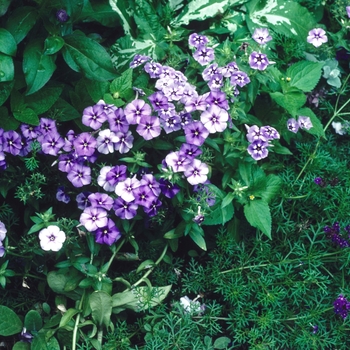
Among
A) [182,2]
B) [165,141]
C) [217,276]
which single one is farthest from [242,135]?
[182,2]

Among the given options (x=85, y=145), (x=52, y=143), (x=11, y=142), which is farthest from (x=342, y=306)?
(x=11, y=142)

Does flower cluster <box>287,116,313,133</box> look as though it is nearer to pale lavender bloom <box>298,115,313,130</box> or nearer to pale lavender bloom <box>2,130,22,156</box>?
pale lavender bloom <box>298,115,313,130</box>

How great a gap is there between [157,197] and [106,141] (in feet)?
0.85

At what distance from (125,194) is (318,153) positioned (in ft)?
2.87

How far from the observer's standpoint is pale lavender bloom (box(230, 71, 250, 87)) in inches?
84.5

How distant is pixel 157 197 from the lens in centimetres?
201

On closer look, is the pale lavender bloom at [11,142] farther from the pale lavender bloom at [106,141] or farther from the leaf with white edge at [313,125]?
the leaf with white edge at [313,125]

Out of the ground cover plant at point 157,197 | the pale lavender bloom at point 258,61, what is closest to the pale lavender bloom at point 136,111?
the ground cover plant at point 157,197

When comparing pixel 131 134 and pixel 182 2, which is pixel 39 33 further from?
pixel 182 2

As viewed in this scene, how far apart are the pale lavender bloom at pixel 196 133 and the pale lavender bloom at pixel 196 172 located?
7 centimetres

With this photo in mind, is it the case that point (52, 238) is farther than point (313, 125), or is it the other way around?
point (313, 125)

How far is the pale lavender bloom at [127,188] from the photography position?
6.39 ft

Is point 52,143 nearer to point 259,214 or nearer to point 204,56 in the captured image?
point 204,56

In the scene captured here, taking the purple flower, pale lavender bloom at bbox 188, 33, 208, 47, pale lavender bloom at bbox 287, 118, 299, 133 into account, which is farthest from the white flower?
pale lavender bloom at bbox 287, 118, 299, 133
